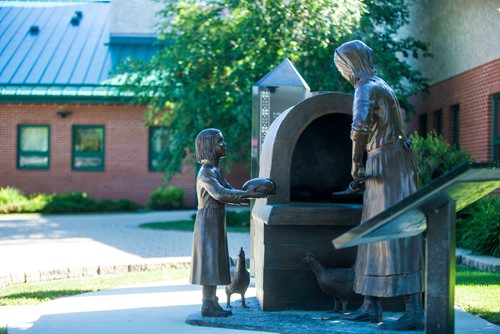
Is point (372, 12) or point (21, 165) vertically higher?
point (372, 12)

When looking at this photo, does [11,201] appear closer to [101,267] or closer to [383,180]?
[101,267]

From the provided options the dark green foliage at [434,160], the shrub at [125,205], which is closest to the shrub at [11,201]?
the shrub at [125,205]

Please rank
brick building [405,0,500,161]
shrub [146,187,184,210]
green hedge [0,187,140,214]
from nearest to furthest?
brick building [405,0,500,161]
green hedge [0,187,140,214]
shrub [146,187,184,210]

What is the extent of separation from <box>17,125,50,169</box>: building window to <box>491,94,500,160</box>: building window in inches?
672

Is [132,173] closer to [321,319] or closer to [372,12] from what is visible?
[372,12]

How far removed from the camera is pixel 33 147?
99.0 feet

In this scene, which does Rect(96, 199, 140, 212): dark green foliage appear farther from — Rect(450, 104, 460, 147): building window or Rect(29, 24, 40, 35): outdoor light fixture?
Rect(450, 104, 460, 147): building window

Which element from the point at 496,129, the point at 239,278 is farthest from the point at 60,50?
the point at 239,278

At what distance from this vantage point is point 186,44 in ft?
68.2

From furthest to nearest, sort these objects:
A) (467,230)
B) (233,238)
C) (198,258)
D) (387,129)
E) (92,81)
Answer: (92,81)
(233,238)
(467,230)
(198,258)
(387,129)

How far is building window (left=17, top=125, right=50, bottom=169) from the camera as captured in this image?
98.9 ft

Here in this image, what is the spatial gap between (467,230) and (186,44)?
345 inches

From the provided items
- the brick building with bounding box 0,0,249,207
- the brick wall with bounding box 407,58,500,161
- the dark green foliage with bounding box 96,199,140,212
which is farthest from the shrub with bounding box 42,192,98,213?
the brick wall with bounding box 407,58,500,161

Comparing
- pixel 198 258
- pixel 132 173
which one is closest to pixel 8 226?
pixel 132 173
